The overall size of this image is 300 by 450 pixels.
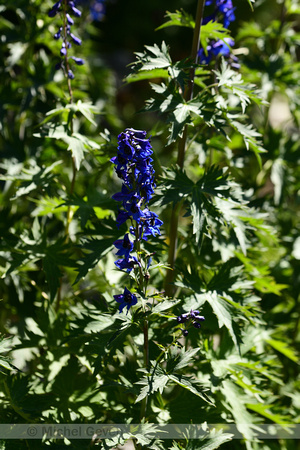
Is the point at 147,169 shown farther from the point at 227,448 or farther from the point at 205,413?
the point at 227,448

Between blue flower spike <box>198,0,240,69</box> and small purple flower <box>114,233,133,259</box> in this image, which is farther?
blue flower spike <box>198,0,240,69</box>

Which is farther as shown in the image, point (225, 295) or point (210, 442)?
point (225, 295)

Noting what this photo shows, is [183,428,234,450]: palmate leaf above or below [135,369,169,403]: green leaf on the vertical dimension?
below

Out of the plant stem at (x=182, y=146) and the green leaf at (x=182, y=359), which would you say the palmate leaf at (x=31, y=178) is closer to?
the plant stem at (x=182, y=146)

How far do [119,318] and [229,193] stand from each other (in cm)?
71

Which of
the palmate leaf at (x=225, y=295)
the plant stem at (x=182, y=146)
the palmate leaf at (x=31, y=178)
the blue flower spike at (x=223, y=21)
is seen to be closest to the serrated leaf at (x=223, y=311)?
the palmate leaf at (x=225, y=295)

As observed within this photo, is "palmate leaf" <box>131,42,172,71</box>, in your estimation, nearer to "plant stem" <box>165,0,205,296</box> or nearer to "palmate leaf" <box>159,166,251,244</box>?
"plant stem" <box>165,0,205,296</box>

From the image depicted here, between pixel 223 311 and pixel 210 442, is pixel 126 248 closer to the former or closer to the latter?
pixel 223 311

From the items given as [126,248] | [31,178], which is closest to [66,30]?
[31,178]

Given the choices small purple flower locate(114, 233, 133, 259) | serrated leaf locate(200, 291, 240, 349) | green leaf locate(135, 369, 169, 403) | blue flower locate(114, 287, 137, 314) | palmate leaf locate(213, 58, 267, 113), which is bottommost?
serrated leaf locate(200, 291, 240, 349)

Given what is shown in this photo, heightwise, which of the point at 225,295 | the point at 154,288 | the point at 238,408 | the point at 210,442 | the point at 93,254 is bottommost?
the point at 238,408

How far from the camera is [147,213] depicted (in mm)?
1396

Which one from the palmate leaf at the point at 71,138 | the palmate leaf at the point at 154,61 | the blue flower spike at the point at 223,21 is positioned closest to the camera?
the palmate leaf at the point at 154,61

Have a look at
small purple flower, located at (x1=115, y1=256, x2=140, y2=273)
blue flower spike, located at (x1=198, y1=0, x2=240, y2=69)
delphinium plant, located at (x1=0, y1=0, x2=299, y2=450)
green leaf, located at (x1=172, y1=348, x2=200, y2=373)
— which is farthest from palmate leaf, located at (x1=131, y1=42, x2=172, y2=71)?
green leaf, located at (x1=172, y1=348, x2=200, y2=373)
